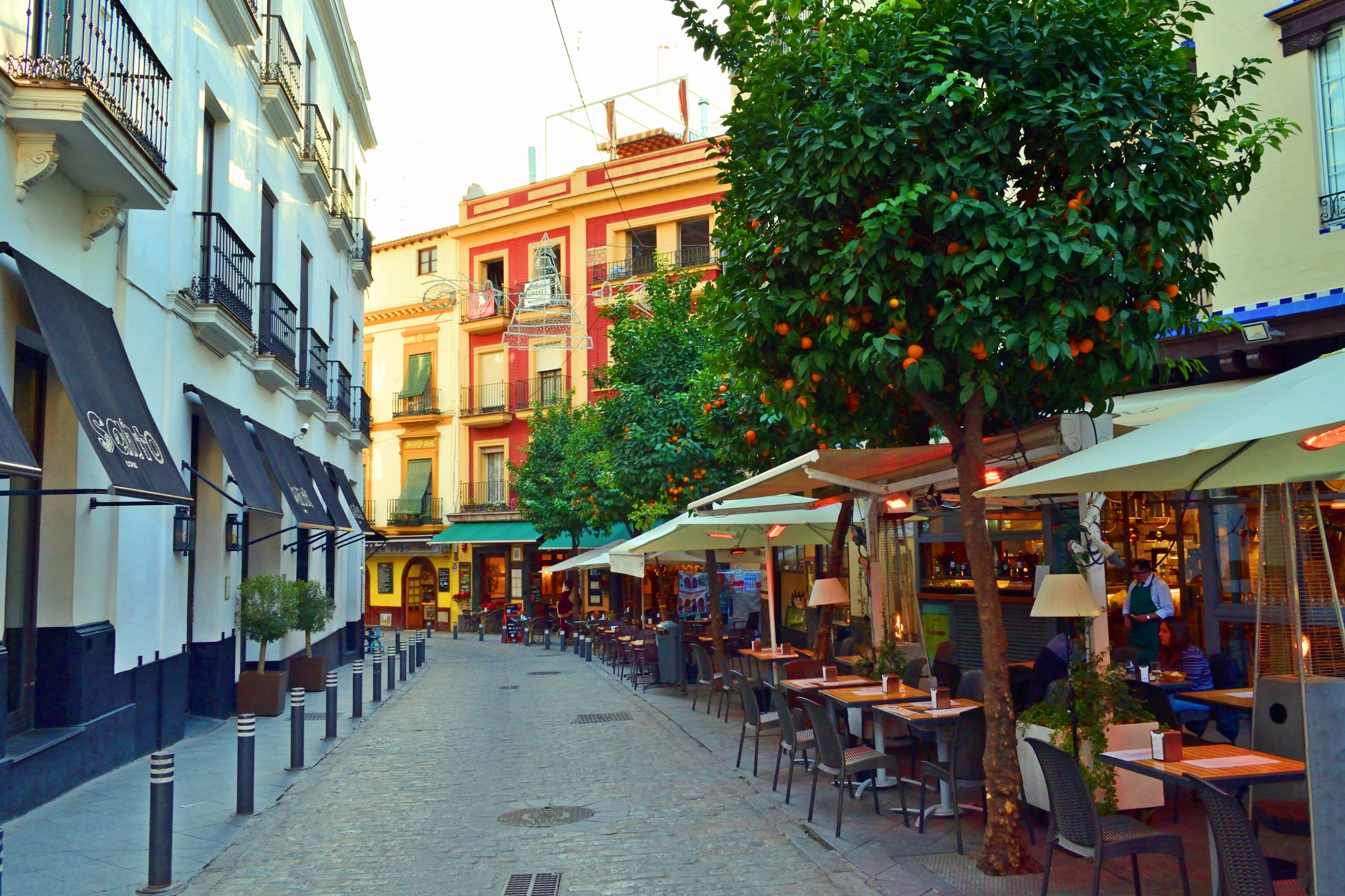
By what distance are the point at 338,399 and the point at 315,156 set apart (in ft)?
18.7

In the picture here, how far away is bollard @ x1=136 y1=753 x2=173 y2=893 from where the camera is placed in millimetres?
6574

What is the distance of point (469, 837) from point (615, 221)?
3106 centimetres

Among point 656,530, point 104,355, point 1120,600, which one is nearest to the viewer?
point 104,355

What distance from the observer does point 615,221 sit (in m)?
37.1

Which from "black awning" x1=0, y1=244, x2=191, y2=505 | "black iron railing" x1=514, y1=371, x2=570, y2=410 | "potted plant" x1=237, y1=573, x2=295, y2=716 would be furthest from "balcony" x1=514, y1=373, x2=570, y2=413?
"black awning" x1=0, y1=244, x2=191, y2=505

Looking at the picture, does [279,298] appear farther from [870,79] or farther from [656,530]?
[870,79]

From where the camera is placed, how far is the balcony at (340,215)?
894 inches

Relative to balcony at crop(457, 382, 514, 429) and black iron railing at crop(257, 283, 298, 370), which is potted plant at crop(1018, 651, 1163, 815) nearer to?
black iron railing at crop(257, 283, 298, 370)

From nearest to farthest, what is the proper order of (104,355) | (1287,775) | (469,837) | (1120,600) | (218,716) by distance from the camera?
(1287,775), (469,837), (104,355), (1120,600), (218,716)

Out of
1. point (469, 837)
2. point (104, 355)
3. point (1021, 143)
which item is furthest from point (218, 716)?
point (1021, 143)

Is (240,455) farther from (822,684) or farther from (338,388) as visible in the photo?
(338,388)

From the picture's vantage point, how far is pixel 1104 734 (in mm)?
6664

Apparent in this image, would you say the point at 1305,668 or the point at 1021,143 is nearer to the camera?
the point at 1305,668

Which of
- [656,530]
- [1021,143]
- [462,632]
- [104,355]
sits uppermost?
[1021,143]
